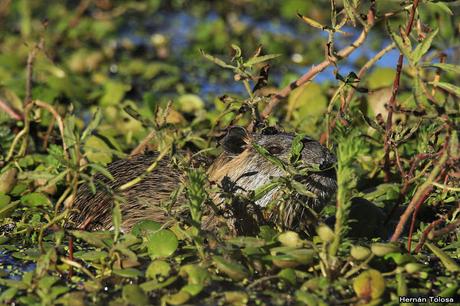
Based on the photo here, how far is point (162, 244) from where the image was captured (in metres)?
3.71

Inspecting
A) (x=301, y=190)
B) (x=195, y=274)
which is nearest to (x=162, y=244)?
(x=195, y=274)

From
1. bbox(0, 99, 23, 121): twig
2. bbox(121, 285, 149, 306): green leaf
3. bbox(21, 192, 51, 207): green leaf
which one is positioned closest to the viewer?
bbox(121, 285, 149, 306): green leaf

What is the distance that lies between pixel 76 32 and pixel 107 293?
632 centimetres

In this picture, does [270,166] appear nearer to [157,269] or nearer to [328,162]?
[328,162]

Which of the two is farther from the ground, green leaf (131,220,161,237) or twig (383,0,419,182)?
twig (383,0,419,182)

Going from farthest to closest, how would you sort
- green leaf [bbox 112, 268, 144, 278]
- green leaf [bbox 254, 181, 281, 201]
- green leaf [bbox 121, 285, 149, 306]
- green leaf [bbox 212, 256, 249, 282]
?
green leaf [bbox 254, 181, 281, 201], green leaf [bbox 112, 268, 144, 278], green leaf [bbox 212, 256, 249, 282], green leaf [bbox 121, 285, 149, 306]

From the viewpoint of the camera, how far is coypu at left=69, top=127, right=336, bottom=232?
4207mm

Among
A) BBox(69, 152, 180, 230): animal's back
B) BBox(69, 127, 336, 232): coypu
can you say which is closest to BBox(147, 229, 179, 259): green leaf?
BBox(69, 127, 336, 232): coypu

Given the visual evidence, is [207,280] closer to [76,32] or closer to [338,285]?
[338,285]

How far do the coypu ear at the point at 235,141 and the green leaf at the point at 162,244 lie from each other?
88cm

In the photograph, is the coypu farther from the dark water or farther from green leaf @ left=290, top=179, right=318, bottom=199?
the dark water

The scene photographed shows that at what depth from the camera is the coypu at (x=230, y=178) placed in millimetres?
4207

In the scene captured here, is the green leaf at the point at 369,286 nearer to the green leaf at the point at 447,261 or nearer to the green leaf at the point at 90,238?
the green leaf at the point at 447,261

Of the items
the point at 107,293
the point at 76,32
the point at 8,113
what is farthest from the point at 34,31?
the point at 107,293
